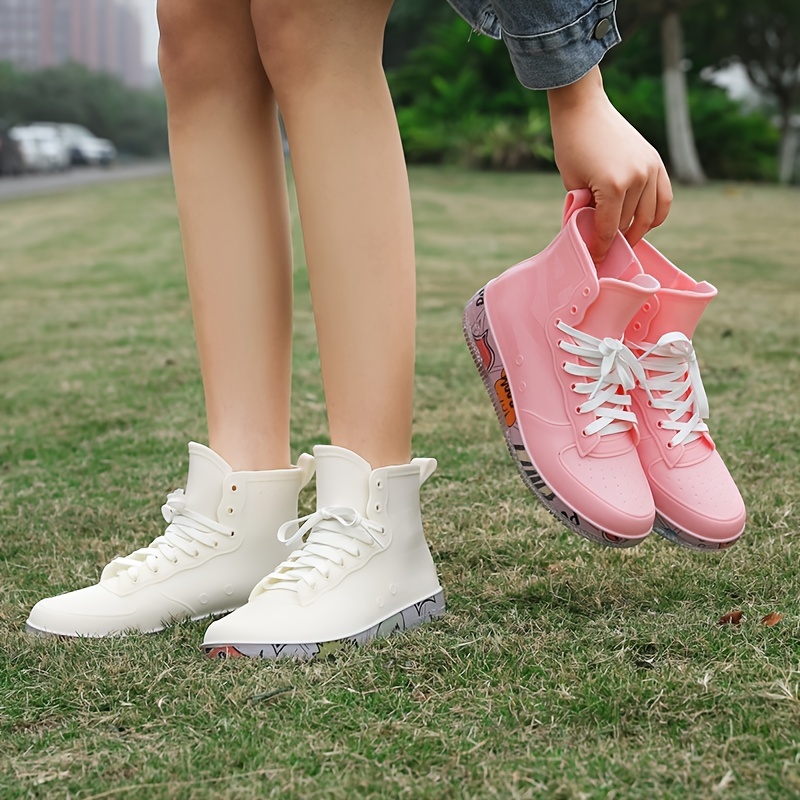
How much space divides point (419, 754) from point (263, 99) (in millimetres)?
812

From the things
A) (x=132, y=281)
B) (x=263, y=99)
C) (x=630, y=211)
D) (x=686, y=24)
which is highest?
(x=686, y=24)

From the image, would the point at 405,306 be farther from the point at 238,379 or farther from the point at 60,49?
the point at 60,49

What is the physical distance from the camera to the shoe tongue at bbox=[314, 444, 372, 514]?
1.18 metres

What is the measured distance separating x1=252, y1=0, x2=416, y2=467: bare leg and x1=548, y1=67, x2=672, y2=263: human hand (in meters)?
0.20

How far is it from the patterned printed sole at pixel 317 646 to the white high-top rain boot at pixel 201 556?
0.12 m

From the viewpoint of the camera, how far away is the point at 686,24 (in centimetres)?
1639

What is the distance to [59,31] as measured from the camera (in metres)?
99.3

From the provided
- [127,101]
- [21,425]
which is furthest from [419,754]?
[127,101]

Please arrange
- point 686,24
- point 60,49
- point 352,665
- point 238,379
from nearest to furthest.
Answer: point 352,665, point 238,379, point 686,24, point 60,49

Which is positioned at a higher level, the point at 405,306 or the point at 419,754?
the point at 405,306

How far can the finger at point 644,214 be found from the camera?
46.9 inches

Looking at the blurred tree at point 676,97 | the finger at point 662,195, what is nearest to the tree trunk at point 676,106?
the blurred tree at point 676,97

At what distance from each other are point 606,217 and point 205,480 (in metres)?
0.55

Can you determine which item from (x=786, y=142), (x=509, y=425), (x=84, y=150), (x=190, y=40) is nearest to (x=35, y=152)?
(x=84, y=150)
